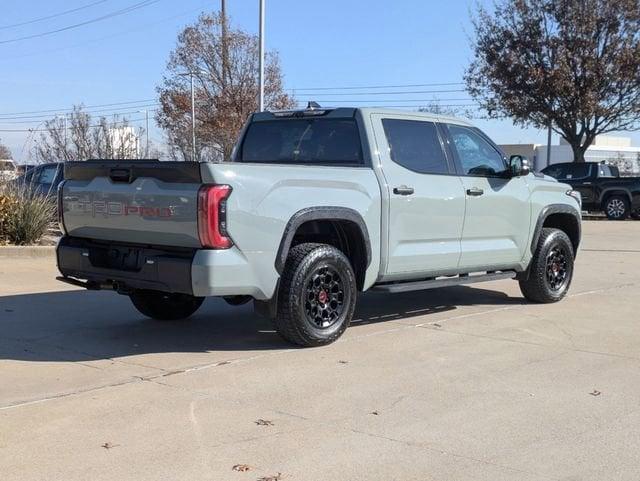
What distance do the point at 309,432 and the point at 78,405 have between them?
1.56 meters

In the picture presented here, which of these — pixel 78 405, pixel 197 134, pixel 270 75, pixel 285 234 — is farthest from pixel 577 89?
pixel 78 405

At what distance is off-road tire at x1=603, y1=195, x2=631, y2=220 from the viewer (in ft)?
80.2

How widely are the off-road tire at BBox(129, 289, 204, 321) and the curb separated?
16.4ft

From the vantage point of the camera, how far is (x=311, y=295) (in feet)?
20.9

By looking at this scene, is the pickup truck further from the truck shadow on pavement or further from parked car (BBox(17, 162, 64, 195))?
parked car (BBox(17, 162, 64, 195))

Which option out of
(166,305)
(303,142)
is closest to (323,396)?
(166,305)

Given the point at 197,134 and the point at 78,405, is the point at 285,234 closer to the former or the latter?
the point at 78,405

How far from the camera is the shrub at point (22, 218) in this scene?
40.3 ft

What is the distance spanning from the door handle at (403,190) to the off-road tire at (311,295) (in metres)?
0.82

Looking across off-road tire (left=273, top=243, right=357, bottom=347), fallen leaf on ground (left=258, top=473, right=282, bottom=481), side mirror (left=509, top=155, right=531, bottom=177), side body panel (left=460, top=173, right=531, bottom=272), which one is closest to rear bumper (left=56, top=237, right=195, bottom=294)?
off-road tire (left=273, top=243, right=357, bottom=347)

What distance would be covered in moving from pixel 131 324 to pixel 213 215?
2.53 m

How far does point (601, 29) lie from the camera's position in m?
27.1

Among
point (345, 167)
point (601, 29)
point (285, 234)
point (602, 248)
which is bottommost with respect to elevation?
point (602, 248)

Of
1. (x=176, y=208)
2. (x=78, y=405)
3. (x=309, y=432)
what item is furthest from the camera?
(x=176, y=208)
